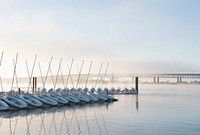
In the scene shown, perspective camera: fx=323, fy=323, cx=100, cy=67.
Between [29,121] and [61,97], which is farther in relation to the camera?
[61,97]

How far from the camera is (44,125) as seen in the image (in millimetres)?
22312

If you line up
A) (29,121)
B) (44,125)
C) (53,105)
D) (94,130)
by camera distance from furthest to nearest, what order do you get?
1. (53,105)
2. (29,121)
3. (44,125)
4. (94,130)

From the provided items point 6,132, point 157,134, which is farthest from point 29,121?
point 157,134

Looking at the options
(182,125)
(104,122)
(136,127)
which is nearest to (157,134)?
(136,127)

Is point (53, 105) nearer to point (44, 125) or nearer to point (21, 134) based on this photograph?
point (44, 125)

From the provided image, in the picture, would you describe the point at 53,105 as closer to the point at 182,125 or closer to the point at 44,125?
the point at 44,125

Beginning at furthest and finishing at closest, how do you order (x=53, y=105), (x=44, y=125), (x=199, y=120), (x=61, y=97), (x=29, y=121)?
(x=61, y=97) < (x=53, y=105) < (x=199, y=120) < (x=29, y=121) < (x=44, y=125)

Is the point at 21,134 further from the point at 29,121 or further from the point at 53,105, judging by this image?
the point at 53,105

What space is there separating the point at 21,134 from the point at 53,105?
19.0 m

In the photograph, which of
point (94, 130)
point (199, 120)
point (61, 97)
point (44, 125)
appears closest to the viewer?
point (94, 130)

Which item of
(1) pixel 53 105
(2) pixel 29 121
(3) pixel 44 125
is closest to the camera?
(3) pixel 44 125

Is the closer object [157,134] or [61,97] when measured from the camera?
[157,134]

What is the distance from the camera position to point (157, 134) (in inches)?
760

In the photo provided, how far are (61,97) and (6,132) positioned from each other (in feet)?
70.4
